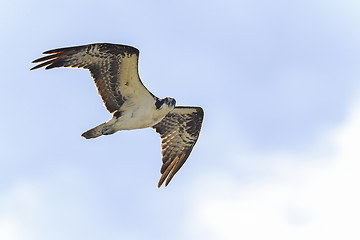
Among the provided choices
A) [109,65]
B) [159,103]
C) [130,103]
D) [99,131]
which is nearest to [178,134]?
[159,103]

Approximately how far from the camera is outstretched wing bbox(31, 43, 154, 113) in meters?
16.4

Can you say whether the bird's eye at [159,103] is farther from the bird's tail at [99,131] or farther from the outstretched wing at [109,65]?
the bird's tail at [99,131]

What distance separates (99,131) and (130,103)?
960 mm

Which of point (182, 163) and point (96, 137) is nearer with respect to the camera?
point (96, 137)

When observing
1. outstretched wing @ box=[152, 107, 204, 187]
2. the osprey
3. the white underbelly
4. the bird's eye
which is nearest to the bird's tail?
the osprey

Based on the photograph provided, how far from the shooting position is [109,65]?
16844 mm

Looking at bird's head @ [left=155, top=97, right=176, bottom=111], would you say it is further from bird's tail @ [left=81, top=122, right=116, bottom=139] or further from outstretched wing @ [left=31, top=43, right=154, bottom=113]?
bird's tail @ [left=81, top=122, right=116, bottom=139]

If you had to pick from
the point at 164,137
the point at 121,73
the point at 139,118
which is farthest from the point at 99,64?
the point at 164,137

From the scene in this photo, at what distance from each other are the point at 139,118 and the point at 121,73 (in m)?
1.18

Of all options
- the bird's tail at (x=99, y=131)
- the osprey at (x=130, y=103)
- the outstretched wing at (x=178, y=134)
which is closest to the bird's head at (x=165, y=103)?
the osprey at (x=130, y=103)

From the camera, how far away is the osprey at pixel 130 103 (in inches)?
650

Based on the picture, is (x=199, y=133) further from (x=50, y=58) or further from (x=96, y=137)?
(x=50, y=58)

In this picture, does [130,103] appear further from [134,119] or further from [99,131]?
[99,131]

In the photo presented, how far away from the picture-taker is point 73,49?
16.4 meters
